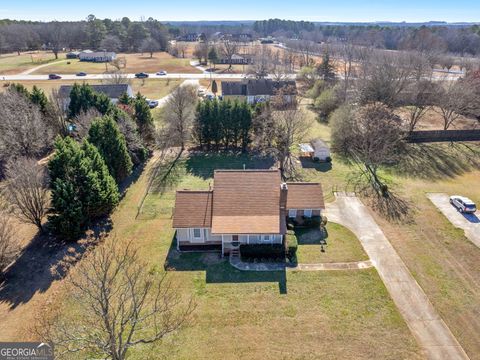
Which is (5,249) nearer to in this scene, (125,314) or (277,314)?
(125,314)

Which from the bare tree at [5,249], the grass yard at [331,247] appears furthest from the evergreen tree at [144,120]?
the grass yard at [331,247]

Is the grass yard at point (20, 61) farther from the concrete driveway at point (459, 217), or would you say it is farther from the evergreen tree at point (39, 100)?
the concrete driveway at point (459, 217)

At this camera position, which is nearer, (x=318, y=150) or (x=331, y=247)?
(x=331, y=247)

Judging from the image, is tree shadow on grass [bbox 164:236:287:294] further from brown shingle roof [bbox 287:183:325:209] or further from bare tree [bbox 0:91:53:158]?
bare tree [bbox 0:91:53:158]

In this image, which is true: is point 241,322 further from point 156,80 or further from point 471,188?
point 156,80

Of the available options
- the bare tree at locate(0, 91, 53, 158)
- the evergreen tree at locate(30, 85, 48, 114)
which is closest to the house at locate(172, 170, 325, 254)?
the bare tree at locate(0, 91, 53, 158)

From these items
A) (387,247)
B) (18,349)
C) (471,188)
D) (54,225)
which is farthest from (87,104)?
(471,188)

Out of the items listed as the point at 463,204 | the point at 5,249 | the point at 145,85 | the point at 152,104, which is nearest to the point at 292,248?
the point at 463,204
